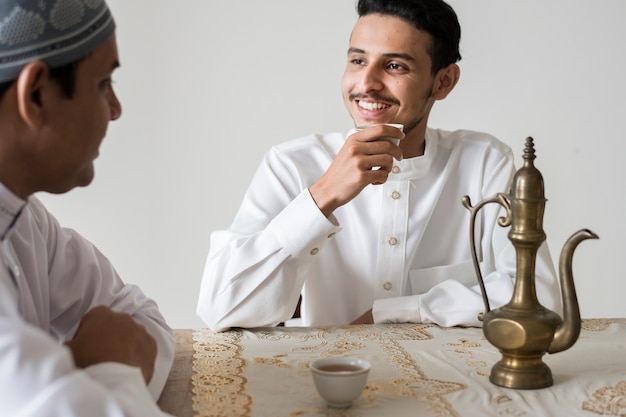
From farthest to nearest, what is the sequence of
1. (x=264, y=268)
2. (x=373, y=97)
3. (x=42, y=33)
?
(x=373, y=97) → (x=264, y=268) → (x=42, y=33)

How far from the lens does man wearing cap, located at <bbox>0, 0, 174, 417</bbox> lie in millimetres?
1001

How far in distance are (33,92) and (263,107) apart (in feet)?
9.40

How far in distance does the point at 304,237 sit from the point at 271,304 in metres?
0.20

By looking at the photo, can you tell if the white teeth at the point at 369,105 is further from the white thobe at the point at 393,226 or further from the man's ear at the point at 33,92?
the man's ear at the point at 33,92

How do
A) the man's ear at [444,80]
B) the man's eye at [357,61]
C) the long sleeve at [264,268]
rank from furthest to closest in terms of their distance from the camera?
the man's ear at [444,80] → the man's eye at [357,61] → the long sleeve at [264,268]

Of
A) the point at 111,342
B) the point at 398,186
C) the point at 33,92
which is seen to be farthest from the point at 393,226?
the point at 33,92

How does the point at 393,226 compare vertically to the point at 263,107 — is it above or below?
below

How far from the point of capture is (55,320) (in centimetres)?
160

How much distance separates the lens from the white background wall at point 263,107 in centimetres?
394

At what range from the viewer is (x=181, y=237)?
4055 mm

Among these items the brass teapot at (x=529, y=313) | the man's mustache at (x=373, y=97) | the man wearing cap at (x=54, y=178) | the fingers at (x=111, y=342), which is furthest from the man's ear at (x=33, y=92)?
the man's mustache at (x=373, y=97)

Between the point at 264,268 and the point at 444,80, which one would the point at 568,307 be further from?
the point at 444,80

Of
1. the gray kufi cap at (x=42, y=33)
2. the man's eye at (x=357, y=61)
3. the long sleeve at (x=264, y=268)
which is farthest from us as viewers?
the man's eye at (x=357, y=61)

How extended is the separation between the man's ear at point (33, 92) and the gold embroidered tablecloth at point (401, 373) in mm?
563
